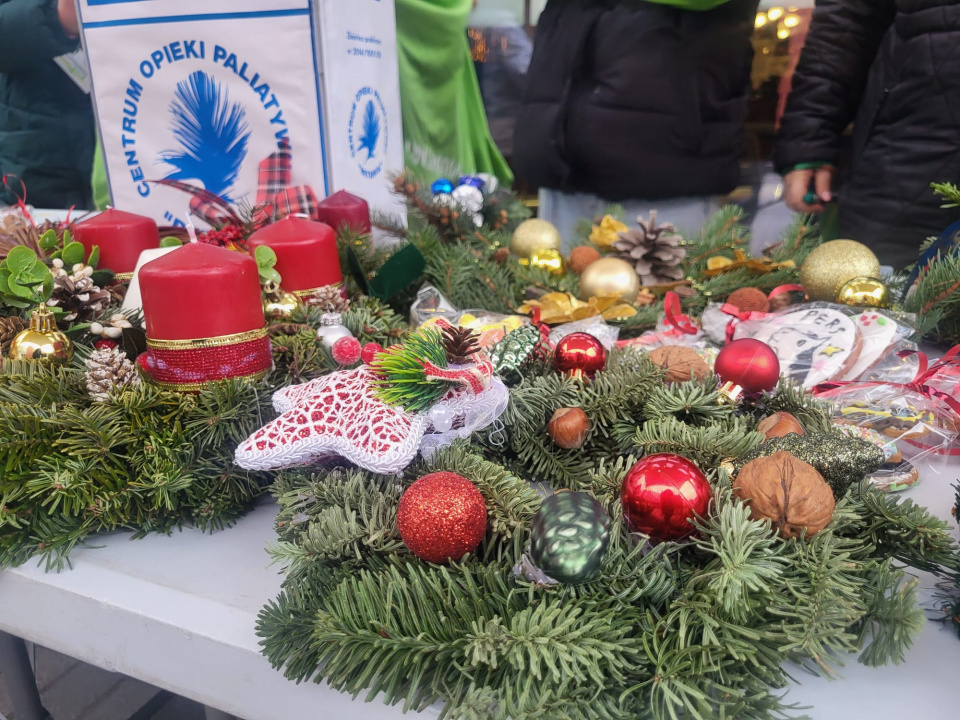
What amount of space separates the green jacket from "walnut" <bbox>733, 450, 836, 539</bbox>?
1.66 m

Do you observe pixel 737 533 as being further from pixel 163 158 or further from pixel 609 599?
pixel 163 158

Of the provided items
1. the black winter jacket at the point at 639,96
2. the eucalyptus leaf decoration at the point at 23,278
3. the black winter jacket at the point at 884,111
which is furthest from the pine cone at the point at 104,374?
the black winter jacket at the point at 884,111

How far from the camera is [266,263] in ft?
2.28

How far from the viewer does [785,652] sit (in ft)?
1.14

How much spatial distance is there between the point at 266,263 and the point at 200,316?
157mm

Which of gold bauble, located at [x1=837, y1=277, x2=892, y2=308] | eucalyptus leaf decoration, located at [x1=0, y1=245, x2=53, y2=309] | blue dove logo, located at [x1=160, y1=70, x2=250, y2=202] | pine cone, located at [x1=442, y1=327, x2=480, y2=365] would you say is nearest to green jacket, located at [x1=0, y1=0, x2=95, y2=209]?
blue dove logo, located at [x1=160, y1=70, x2=250, y2=202]

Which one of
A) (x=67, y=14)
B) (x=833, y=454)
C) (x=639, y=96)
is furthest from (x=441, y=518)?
(x=67, y=14)

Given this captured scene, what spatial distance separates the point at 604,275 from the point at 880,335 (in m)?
0.37

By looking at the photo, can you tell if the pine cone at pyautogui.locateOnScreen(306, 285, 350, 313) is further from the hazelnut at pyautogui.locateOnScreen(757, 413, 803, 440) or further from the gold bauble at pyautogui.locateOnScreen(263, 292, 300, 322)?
the hazelnut at pyautogui.locateOnScreen(757, 413, 803, 440)

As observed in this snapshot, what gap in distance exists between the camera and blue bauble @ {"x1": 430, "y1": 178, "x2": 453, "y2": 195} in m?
1.13

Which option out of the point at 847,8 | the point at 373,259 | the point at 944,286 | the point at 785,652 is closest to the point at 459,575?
the point at 785,652

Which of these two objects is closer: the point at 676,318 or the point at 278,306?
the point at 278,306

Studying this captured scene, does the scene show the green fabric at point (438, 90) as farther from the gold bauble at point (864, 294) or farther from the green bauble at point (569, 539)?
the green bauble at point (569, 539)

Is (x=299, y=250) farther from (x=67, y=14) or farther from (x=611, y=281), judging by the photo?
(x=67, y=14)
